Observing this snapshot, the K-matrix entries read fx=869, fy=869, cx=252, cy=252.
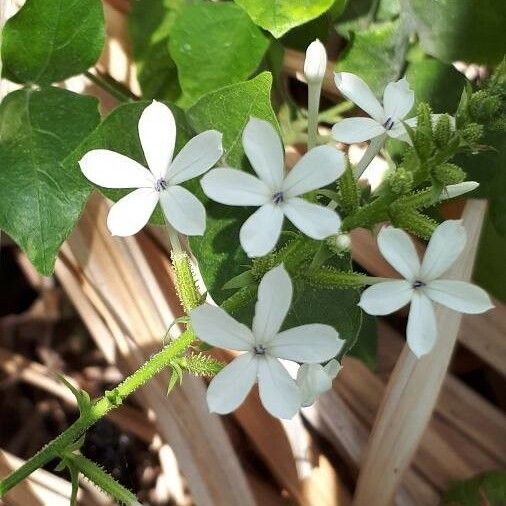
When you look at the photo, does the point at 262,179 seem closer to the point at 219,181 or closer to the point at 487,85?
the point at 219,181

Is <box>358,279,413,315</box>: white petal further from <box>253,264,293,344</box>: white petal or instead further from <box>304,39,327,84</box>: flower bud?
<box>304,39,327,84</box>: flower bud

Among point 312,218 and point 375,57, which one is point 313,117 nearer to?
point 312,218

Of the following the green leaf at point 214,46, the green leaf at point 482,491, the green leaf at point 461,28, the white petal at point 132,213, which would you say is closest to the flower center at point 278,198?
the white petal at point 132,213

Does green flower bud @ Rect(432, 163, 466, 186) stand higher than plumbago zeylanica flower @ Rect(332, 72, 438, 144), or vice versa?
plumbago zeylanica flower @ Rect(332, 72, 438, 144)

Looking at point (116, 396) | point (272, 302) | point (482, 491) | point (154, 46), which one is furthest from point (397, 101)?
point (482, 491)

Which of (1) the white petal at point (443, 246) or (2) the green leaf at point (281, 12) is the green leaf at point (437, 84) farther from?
(1) the white petal at point (443, 246)

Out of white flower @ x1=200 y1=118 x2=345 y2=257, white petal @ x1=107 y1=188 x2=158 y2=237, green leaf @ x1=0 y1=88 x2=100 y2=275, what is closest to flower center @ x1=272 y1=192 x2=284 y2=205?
white flower @ x1=200 y1=118 x2=345 y2=257

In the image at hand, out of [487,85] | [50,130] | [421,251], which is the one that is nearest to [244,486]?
→ [421,251]
